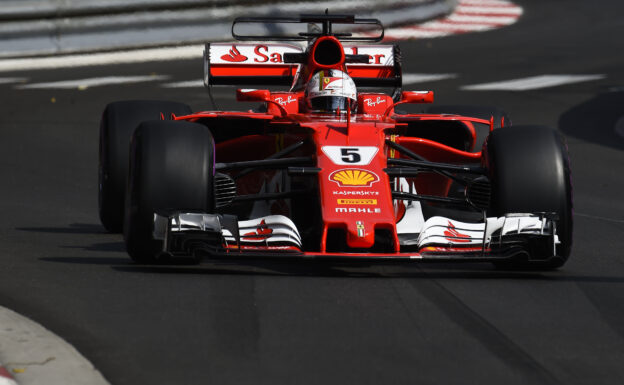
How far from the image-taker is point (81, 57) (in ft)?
69.5

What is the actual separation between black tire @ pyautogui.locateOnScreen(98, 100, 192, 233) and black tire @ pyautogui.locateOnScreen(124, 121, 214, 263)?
171cm

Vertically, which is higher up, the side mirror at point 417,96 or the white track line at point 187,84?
the side mirror at point 417,96

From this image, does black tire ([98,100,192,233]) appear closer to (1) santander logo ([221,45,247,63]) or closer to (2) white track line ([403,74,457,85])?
(1) santander logo ([221,45,247,63])

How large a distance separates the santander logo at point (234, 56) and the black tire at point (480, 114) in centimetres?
147

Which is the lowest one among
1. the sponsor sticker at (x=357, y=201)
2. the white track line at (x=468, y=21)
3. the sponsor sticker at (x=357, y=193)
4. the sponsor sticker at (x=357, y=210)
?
the white track line at (x=468, y=21)

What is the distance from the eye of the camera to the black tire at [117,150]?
9250mm

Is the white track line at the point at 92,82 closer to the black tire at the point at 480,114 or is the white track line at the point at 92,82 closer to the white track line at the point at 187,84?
the white track line at the point at 187,84

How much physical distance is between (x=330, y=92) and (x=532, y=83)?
36.1 ft

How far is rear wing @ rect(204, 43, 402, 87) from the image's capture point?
10305 mm

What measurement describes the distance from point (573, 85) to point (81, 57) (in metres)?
7.35

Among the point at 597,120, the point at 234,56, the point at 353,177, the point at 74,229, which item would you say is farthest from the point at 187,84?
the point at 353,177

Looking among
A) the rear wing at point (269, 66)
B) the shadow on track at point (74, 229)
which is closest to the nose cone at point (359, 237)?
the shadow on track at point (74, 229)

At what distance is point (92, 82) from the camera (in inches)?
743

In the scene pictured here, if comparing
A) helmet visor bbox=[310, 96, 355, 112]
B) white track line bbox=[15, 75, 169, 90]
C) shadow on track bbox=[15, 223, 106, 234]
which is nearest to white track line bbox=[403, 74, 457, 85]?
white track line bbox=[15, 75, 169, 90]
